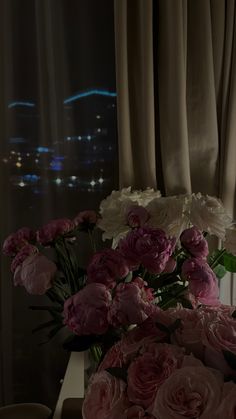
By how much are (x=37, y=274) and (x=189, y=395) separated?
0.37 metres

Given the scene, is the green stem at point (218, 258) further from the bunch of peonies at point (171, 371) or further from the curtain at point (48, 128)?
the curtain at point (48, 128)

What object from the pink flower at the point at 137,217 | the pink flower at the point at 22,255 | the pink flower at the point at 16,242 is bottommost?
the pink flower at the point at 22,255

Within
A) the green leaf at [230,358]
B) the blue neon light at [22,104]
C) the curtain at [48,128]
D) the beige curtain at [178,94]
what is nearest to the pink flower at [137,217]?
the green leaf at [230,358]

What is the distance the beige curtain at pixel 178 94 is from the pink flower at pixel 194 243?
0.56 m

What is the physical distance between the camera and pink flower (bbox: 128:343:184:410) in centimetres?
56

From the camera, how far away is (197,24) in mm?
1379

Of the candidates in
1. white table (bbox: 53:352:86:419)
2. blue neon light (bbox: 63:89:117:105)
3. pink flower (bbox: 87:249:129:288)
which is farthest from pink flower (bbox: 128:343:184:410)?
blue neon light (bbox: 63:89:117:105)

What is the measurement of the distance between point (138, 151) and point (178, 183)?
0.54 ft

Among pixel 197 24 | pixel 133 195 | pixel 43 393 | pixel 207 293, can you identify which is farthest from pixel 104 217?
pixel 43 393

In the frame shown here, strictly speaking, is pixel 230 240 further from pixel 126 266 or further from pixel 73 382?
pixel 73 382

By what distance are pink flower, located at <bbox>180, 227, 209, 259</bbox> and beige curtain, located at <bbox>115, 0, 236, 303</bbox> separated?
56 centimetres

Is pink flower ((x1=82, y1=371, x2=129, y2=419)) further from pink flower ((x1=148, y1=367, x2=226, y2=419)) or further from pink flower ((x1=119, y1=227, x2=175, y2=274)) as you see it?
pink flower ((x1=119, y1=227, x2=175, y2=274))

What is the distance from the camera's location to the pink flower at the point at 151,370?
56 cm

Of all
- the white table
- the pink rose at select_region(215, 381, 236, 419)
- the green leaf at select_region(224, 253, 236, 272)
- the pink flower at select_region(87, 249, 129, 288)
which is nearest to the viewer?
the pink rose at select_region(215, 381, 236, 419)
